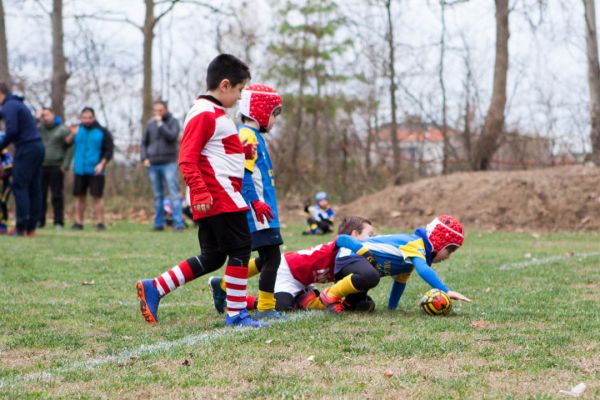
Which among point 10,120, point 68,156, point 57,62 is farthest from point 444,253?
point 57,62

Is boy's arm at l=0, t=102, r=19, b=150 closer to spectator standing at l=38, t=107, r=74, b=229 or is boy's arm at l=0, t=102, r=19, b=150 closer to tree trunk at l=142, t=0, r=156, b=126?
spectator standing at l=38, t=107, r=74, b=229

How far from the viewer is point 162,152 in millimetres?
15281

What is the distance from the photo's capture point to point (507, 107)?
22016 millimetres

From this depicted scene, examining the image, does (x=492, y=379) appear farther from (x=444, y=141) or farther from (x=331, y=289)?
(x=444, y=141)

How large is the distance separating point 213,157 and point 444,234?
5.79ft

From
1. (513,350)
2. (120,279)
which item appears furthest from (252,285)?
(513,350)

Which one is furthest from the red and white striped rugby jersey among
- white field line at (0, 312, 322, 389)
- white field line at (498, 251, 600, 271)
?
white field line at (498, 251, 600, 271)

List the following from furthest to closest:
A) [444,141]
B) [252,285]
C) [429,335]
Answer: [444,141]
[252,285]
[429,335]

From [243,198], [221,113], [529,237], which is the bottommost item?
[529,237]

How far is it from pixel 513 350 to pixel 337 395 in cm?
139

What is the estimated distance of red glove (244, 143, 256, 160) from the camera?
5.73 metres

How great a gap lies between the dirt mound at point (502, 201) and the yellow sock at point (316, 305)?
10853 millimetres

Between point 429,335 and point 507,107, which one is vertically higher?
point 507,107

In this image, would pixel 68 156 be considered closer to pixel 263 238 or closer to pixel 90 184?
pixel 90 184
